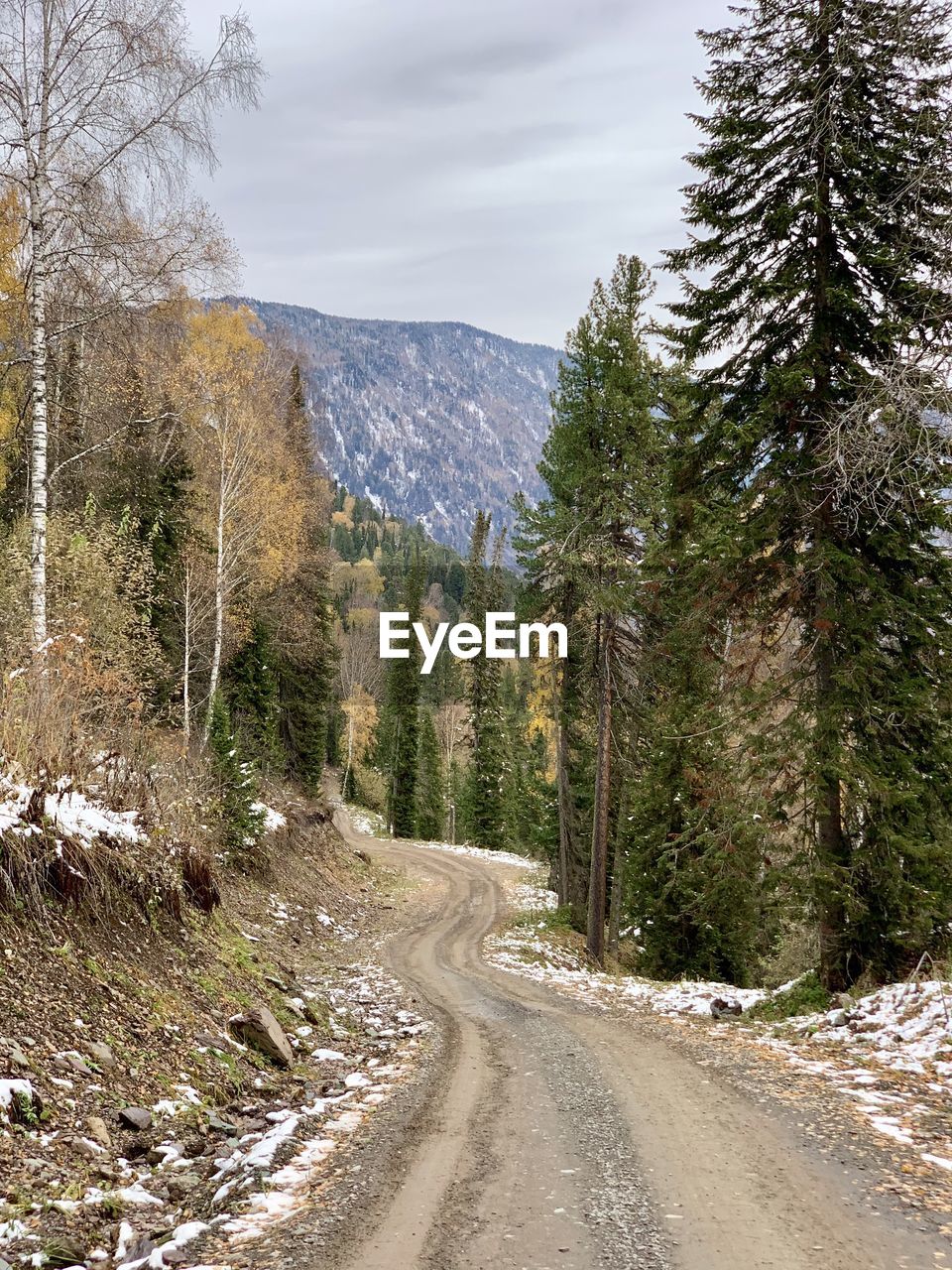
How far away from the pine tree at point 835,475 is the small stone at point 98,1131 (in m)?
8.53

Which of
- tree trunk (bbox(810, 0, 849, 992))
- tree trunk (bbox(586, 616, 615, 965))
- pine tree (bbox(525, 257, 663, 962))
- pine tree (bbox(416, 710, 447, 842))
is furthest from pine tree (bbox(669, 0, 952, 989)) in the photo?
pine tree (bbox(416, 710, 447, 842))

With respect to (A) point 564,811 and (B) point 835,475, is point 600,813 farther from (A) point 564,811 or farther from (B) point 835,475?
(B) point 835,475

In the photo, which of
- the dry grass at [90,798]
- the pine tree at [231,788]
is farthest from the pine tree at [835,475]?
the pine tree at [231,788]

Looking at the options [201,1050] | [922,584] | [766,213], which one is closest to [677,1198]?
[201,1050]

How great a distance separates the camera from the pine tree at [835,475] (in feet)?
32.9

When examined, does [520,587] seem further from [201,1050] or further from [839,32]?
[201,1050]

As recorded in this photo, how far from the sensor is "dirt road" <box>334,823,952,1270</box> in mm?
4062

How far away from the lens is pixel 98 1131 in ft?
16.9

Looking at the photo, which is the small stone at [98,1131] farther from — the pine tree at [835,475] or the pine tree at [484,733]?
the pine tree at [484,733]

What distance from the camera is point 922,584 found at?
35.2 feet

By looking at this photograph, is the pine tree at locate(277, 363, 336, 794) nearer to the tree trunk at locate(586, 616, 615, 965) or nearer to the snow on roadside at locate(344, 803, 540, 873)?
the snow on roadside at locate(344, 803, 540, 873)

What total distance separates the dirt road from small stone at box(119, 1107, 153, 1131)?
70.1 inches

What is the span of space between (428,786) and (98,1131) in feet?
187

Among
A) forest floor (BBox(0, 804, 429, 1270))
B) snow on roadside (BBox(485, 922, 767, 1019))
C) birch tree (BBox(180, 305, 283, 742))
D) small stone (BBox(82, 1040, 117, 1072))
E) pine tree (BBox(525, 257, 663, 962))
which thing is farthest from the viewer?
birch tree (BBox(180, 305, 283, 742))
